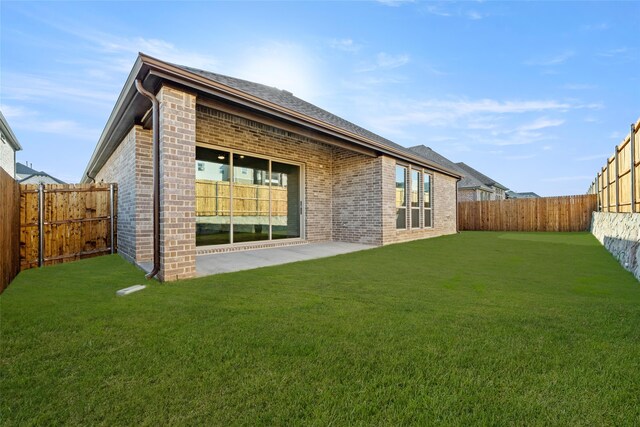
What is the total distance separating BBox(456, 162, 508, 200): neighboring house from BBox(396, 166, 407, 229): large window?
51.1ft

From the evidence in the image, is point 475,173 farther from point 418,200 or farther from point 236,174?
point 236,174

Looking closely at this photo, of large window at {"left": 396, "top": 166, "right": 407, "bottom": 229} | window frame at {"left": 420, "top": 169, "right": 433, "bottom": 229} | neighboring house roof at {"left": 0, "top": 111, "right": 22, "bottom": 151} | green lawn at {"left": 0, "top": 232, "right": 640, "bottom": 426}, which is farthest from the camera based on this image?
neighboring house roof at {"left": 0, "top": 111, "right": 22, "bottom": 151}

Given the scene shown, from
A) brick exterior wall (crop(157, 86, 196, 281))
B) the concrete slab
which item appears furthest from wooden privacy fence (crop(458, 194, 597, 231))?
brick exterior wall (crop(157, 86, 196, 281))

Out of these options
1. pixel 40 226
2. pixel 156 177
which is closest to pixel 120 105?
pixel 156 177

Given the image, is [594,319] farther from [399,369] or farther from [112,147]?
[112,147]

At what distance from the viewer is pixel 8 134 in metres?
13.1

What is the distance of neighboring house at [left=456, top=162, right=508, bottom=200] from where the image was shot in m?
22.5

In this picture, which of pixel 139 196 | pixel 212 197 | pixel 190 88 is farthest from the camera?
pixel 212 197

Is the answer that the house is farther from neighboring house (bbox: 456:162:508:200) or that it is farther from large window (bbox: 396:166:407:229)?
neighboring house (bbox: 456:162:508:200)

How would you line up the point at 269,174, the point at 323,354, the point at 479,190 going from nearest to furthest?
the point at 323,354 → the point at 269,174 → the point at 479,190

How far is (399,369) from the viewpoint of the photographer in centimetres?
176

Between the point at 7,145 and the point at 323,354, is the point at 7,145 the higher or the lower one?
the higher one

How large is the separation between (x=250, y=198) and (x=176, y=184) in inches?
124

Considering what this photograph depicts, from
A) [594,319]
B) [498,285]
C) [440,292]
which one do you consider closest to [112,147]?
[440,292]
